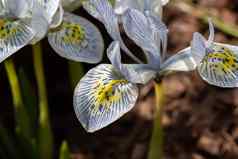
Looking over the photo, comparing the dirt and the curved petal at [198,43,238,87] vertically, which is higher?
the curved petal at [198,43,238,87]

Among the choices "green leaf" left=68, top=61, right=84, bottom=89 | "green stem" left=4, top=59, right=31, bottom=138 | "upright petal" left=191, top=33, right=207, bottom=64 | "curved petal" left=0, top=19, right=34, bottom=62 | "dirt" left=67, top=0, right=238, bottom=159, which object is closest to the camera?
"upright petal" left=191, top=33, right=207, bottom=64

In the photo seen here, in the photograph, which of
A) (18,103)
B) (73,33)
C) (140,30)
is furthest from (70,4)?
(18,103)

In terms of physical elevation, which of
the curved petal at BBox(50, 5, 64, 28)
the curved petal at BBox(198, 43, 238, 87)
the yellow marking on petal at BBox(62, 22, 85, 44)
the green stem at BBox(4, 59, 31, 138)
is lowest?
the green stem at BBox(4, 59, 31, 138)

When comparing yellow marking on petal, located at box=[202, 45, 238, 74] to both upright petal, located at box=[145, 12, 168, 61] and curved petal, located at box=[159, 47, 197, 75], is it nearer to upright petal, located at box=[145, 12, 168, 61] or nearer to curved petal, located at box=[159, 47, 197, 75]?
curved petal, located at box=[159, 47, 197, 75]

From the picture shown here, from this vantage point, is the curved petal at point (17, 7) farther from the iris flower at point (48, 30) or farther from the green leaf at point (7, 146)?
the green leaf at point (7, 146)

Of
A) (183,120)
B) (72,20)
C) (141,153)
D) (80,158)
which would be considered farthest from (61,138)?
(72,20)

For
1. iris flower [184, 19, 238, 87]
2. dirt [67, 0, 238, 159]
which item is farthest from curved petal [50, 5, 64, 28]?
dirt [67, 0, 238, 159]

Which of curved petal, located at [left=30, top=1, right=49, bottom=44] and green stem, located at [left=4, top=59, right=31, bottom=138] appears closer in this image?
curved petal, located at [left=30, top=1, right=49, bottom=44]

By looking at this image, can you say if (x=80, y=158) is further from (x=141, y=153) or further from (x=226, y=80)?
(x=226, y=80)
